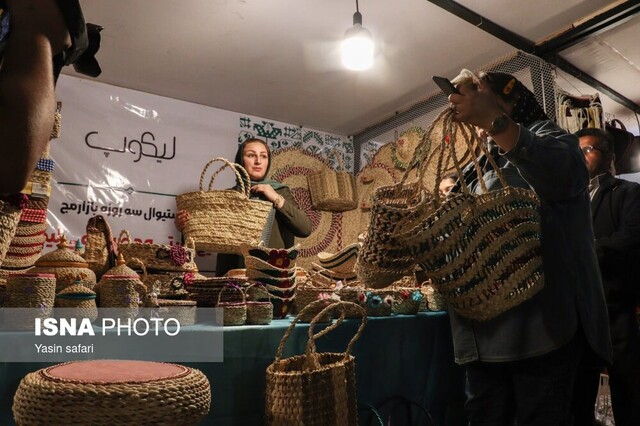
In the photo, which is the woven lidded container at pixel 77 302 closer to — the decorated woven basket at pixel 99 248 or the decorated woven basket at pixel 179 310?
the decorated woven basket at pixel 179 310

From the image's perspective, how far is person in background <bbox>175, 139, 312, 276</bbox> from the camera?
10.0 ft

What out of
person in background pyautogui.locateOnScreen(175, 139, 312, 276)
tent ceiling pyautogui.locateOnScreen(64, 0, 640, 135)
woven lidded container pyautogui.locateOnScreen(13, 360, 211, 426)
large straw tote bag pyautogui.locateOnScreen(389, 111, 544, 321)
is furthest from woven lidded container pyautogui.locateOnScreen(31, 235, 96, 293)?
tent ceiling pyautogui.locateOnScreen(64, 0, 640, 135)

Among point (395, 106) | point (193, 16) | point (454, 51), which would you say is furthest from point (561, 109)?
point (193, 16)

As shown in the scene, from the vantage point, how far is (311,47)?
126 inches

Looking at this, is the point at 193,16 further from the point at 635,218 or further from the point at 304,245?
the point at 635,218

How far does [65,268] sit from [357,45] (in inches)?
75.6

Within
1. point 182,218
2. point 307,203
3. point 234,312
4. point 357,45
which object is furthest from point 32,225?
point 307,203

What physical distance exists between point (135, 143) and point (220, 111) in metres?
0.80

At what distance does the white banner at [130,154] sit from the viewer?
3.51 metres

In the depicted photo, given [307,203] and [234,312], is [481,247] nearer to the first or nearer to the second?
[234,312]

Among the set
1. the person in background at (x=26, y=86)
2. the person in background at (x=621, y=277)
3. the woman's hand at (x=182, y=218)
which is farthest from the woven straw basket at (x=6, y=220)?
the person in background at (x=621, y=277)

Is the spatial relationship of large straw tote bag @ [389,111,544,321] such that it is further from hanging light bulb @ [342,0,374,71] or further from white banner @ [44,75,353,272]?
white banner @ [44,75,353,272]

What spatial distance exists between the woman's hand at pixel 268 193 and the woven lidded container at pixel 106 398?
2.01 m

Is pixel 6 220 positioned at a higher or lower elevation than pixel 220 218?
lower
